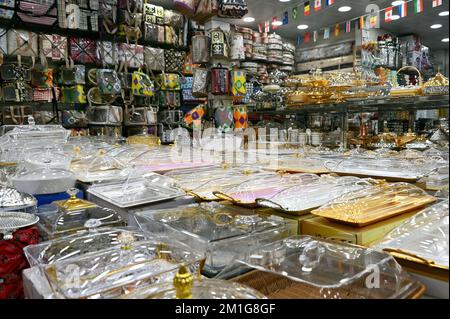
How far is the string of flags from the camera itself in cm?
448

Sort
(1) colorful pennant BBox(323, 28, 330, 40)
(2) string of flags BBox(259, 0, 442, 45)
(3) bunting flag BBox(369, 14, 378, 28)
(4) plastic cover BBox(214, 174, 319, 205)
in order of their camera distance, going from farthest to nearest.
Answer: (1) colorful pennant BBox(323, 28, 330, 40)
(3) bunting flag BBox(369, 14, 378, 28)
(2) string of flags BBox(259, 0, 442, 45)
(4) plastic cover BBox(214, 174, 319, 205)

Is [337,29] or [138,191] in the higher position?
[337,29]

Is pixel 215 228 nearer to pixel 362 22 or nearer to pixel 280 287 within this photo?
pixel 280 287

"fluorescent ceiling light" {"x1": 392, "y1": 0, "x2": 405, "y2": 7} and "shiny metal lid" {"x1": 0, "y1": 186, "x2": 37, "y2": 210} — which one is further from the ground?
"fluorescent ceiling light" {"x1": 392, "y1": 0, "x2": 405, "y2": 7}

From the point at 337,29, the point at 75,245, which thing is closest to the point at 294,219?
the point at 75,245

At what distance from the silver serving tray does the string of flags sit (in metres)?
3.69

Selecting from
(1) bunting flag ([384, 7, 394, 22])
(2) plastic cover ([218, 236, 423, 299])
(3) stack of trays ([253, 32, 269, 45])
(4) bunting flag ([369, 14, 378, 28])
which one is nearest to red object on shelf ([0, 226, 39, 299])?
(2) plastic cover ([218, 236, 423, 299])

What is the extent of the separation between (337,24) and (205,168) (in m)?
5.48

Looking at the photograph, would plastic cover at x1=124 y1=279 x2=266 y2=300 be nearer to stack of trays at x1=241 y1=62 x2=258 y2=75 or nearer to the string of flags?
the string of flags

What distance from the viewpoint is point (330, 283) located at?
697 mm

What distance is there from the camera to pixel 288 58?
7.10m

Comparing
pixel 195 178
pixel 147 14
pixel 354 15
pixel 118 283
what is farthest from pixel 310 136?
pixel 354 15

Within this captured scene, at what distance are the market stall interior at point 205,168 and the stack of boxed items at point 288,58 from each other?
1.54 metres
